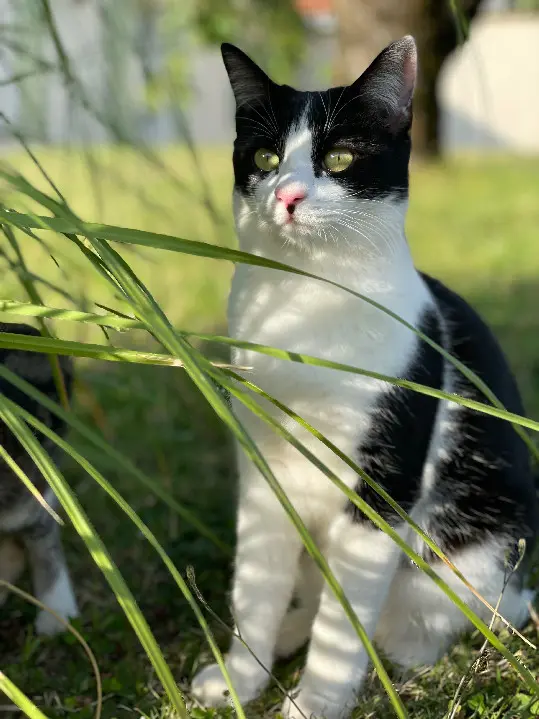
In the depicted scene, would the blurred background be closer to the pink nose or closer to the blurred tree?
the blurred tree

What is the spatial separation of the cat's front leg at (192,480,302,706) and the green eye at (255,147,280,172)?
0.34m

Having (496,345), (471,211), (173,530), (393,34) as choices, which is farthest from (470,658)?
(393,34)

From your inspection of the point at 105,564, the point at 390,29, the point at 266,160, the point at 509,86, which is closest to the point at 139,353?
the point at 105,564

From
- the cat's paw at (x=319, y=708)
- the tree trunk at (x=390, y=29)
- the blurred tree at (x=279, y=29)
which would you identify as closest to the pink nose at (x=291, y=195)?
the cat's paw at (x=319, y=708)

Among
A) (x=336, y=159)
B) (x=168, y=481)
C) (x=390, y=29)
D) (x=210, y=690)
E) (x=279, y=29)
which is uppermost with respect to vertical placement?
(x=336, y=159)

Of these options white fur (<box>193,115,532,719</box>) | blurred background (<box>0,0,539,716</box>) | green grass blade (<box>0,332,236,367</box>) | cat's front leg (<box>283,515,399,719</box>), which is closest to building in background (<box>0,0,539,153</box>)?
blurred background (<box>0,0,539,716</box>)

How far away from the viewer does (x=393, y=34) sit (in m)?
4.47

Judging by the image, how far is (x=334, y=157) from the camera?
87 cm

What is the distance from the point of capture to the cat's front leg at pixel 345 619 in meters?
0.89

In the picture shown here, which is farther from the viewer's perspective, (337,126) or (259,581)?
(259,581)

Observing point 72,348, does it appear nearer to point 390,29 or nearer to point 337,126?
point 337,126

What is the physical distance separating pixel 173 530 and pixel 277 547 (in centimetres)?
42

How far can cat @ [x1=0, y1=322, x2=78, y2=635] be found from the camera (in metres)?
0.97

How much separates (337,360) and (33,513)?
414 millimetres
